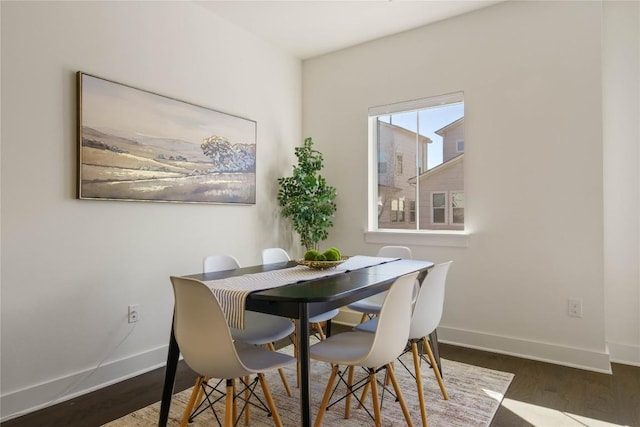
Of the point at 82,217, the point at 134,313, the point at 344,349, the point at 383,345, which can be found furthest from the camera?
the point at 134,313

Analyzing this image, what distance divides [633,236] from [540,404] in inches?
62.5

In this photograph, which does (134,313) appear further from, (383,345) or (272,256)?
(383,345)

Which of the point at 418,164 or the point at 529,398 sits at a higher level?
the point at 418,164

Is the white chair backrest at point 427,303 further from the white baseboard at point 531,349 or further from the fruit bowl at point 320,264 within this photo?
the white baseboard at point 531,349

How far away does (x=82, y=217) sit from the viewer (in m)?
2.57

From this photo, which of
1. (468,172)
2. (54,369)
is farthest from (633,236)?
(54,369)

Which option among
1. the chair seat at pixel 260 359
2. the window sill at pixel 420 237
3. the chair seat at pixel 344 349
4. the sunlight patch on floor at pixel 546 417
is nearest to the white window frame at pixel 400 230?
the window sill at pixel 420 237

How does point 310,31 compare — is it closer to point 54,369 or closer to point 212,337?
point 212,337

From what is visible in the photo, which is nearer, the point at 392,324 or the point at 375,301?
the point at 392,324

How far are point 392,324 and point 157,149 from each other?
2.15 meters

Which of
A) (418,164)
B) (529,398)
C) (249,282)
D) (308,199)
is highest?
(418,164)

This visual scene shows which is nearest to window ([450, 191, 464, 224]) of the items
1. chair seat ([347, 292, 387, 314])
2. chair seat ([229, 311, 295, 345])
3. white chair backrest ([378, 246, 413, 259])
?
white chair backrest ([378, 246, 413, 259])

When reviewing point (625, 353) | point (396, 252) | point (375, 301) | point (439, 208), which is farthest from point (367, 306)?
point (625, 353)

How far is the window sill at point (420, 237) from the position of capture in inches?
138
